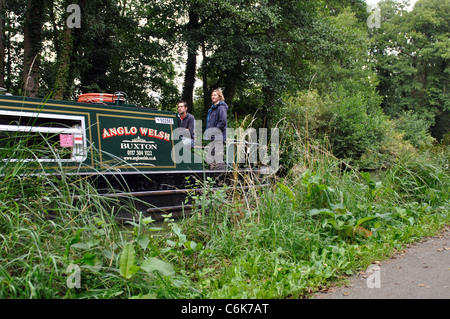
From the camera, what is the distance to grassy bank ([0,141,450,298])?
2377 millimetres

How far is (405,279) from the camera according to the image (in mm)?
3068

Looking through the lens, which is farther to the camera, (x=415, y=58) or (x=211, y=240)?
(x=415, y=58)

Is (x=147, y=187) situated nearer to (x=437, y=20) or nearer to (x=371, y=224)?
(x=371, y=224)

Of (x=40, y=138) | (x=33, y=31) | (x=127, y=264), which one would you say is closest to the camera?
(x=127, y=264)

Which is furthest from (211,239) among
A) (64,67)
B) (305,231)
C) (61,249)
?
(64,67)

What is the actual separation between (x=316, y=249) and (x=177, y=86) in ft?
46.3

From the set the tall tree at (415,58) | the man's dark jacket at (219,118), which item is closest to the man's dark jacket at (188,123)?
the man's dark jacket at (219,118)

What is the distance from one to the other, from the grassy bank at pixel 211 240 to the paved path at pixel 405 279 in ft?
0.43

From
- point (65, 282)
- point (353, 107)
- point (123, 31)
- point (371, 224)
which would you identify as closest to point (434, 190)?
point (371, 224)

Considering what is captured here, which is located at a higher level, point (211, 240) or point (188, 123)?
point (188, 123)

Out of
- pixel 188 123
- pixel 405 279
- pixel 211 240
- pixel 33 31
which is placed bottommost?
pixel 405 279

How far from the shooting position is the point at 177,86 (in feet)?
54.8

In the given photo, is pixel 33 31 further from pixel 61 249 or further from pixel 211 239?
pixel 61 249

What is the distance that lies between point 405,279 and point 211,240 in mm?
1724
